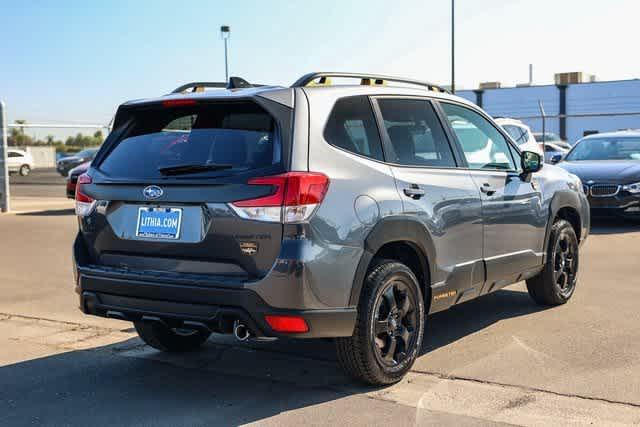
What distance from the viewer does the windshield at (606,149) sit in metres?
13.8

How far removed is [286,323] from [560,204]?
3536mm

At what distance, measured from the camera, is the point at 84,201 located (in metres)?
4.92

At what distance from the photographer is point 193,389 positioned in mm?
4898

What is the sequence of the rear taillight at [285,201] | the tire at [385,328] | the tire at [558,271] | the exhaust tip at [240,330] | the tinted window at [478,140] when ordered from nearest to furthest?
the rear taillight at [285,201] < the exhaust tip at [240,330] < the tire at [385,328] < the tinted window at [478,140] < the tire at [558,271]

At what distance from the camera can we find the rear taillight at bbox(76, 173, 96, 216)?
4855mm

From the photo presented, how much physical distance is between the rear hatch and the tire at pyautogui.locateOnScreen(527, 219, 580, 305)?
133 inches

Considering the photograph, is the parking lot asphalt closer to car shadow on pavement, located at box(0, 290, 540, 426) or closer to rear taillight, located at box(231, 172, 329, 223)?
car shadow on pavement, located at box(0, 290, 540, 426)

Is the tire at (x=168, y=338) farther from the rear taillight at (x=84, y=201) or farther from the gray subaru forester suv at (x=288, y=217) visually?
the rear taillight at (x=84, y=201)

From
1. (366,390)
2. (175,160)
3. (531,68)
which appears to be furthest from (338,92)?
(531,68)

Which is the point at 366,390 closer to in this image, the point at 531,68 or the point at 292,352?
the point at 292,352

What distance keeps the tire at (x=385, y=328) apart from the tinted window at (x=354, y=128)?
26.8 inches

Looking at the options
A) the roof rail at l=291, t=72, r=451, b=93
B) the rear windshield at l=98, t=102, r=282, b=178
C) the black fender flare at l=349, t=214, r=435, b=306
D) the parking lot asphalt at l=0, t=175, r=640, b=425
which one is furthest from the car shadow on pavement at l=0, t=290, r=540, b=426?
the roof rail at l=291, t=72, r=451, b=93

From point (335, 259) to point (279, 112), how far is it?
86cm

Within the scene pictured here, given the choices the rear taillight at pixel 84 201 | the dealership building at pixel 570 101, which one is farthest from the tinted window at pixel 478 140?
the dealership building at pixel 570 101
